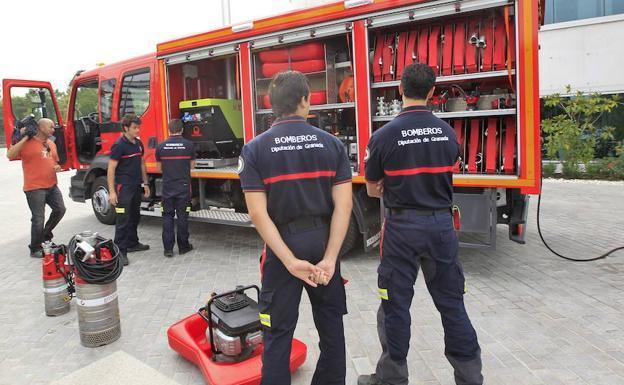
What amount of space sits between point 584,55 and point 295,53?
13699 mm


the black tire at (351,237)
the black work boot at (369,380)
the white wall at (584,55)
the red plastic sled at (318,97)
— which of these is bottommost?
the black work boot at (369,380)

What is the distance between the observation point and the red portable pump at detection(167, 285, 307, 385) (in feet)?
8.96

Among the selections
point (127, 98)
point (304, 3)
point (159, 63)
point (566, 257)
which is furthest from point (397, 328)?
point (304, 3)

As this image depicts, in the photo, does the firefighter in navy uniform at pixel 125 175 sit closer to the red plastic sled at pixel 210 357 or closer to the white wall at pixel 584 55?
the red plastic sled at pixel 210 357

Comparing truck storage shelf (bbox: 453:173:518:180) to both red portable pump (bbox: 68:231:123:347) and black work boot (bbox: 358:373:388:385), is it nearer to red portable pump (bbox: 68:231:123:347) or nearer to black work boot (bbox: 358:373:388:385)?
black work boot (bbox: 358:373:388:385)

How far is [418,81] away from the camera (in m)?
2.56

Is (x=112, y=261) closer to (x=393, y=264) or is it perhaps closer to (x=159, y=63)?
(x=393, y=264)

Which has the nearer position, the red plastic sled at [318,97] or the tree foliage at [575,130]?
the red plastic sled at [318,97]

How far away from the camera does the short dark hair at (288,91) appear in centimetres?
223

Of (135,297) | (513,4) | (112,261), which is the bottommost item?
(135,297)

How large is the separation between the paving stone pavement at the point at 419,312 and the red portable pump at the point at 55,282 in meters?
0.12

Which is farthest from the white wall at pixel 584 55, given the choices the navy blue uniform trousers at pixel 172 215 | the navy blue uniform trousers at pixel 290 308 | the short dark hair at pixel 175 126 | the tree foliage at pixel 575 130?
the navy blue uniform trousers at pixel 290 308

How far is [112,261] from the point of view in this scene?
11.5ft

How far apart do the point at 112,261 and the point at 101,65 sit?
5339 millimetres
